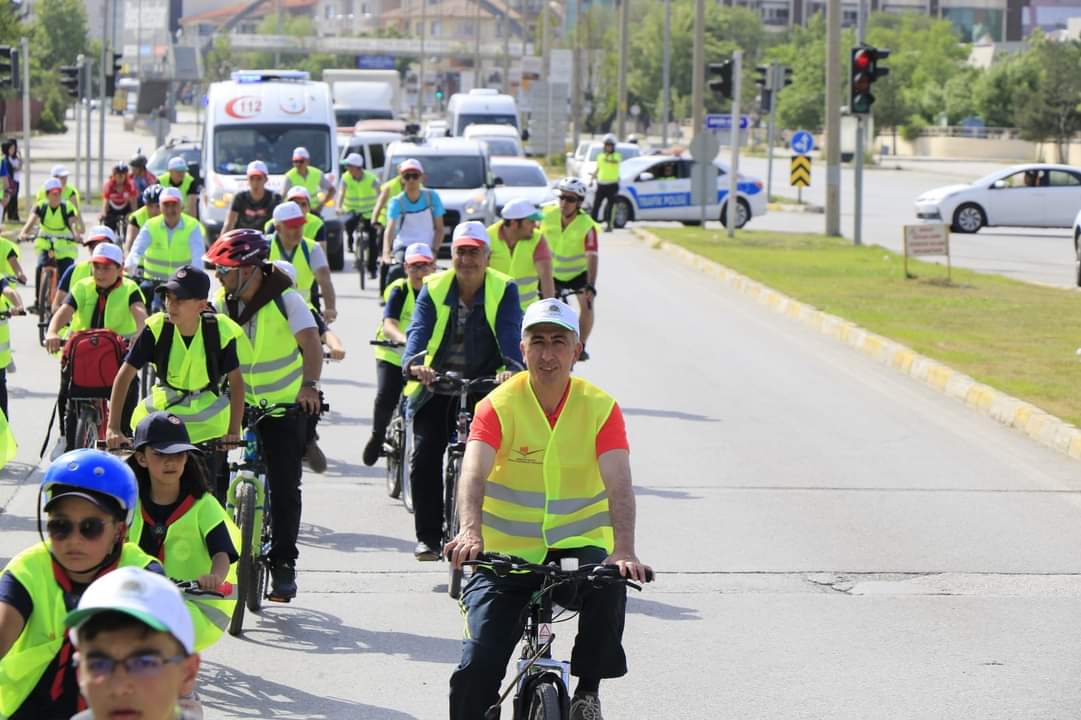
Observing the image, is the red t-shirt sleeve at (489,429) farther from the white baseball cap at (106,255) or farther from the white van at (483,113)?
the white van at (483,113)

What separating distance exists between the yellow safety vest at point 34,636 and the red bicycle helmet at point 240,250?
416 cm

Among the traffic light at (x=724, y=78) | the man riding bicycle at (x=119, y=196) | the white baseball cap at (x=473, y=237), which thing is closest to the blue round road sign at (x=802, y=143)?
the traffic light at (x=724, y=78)

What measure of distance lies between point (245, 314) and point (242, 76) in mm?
23866

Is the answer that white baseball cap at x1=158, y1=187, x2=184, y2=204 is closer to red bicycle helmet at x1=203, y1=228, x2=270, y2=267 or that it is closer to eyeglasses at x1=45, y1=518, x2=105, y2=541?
red bicycle helmet at x1=203, y1=228, x2=270, y2=267

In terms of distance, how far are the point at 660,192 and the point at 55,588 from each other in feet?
121

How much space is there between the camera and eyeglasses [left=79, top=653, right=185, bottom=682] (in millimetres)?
3244

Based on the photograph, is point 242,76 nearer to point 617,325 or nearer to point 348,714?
point 617,325

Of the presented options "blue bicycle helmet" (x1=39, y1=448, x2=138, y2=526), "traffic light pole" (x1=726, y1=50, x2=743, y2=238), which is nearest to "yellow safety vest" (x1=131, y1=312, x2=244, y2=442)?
"blue bicycle helmet" (x1=39, y1=448, x2=138, y2=526)

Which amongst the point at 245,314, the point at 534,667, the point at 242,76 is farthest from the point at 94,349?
the point at 242,76

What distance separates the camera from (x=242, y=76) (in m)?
32.0

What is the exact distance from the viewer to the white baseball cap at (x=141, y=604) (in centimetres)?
323

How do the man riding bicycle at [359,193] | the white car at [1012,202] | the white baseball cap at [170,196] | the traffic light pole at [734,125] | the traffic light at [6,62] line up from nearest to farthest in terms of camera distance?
the white baseball cap at [170,196]
the man riding bicycle at [359,193]
the traffic light at [6,62]
the traffic light pole at [734,125]
the white car at [1012,202]

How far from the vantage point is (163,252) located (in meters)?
14.8

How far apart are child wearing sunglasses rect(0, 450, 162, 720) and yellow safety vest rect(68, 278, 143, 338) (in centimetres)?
667
